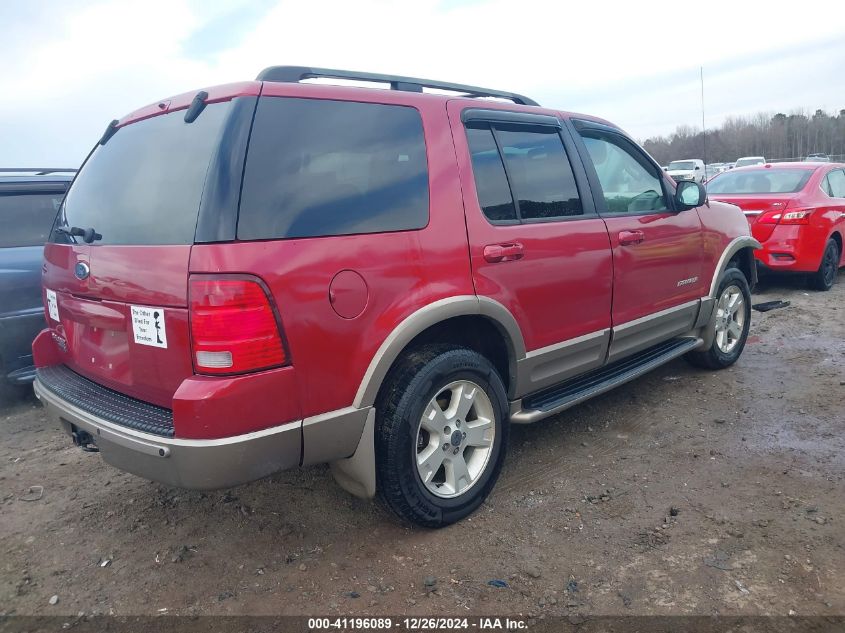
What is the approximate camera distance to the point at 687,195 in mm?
4156

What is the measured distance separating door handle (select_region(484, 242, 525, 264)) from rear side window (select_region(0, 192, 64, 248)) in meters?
3.43

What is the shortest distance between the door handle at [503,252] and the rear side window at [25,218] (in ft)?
11.2

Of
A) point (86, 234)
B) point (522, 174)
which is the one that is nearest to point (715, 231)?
point (522, 174)

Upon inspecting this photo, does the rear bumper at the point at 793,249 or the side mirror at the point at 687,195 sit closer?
the side mirror at the point at 687,195

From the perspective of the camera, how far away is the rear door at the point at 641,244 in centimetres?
368

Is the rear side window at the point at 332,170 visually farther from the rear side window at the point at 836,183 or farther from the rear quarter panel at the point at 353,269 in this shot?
the rear side window at the point at 836,183

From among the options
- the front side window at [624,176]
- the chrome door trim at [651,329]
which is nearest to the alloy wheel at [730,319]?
the chrome door trim at [651,329]

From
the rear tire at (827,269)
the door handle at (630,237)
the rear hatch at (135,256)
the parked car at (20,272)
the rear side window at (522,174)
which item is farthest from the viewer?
the rear tire at (827,269)

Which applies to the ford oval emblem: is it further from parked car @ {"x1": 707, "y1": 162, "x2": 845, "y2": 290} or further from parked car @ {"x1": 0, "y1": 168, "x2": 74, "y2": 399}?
parked car @ {"x1": 707, "y1": 162, "x2": 845, "y2": 290}

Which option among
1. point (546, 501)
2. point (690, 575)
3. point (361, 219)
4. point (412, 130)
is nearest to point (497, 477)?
point (546, 501)

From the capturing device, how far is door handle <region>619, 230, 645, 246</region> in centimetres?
363

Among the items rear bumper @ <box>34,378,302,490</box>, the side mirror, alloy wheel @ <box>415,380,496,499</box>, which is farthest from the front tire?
the side mirror

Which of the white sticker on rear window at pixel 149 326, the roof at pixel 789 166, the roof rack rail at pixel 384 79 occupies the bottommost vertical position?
the white sticker on rear window at pixel 149 326

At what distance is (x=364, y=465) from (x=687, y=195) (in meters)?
2.93
